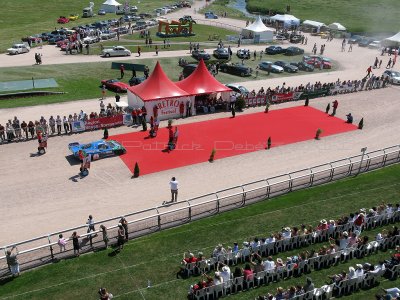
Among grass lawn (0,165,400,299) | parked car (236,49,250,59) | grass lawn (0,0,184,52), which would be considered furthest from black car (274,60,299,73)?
grass lawn (0,0,184,52)

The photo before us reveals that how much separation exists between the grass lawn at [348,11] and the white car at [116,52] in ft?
167

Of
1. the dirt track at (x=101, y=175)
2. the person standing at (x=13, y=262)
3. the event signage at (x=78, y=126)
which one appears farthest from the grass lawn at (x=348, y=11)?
the person standing at (x=13, y=262)

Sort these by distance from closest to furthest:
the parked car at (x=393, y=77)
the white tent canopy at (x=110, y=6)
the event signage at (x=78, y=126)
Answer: the event signage at (x=78, y=126) < the parked car at (x=393, y=77) < the white tent canopy at (x=110, y=6)

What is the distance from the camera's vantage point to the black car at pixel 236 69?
5041 centimetres

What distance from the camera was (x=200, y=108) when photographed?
38.6 m


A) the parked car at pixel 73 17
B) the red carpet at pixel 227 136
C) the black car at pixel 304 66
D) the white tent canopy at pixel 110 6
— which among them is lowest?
the red carpet at pixel 227 136

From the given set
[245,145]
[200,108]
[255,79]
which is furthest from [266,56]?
[245,145]

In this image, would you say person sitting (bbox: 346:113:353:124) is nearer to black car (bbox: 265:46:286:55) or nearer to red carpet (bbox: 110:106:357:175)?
red carpet (bbox: 110:106:357:175)

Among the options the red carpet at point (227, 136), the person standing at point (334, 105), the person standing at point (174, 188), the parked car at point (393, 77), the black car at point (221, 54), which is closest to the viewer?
the person standing at point (174, 188)

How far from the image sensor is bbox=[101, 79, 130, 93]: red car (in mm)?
42553

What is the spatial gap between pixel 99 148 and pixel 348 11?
304 ft

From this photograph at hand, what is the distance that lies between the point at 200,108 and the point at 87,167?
46.8 feet

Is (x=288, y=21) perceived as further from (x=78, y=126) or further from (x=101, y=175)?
(x=101, y=175)

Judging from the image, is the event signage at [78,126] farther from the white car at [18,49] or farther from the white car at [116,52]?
the white car at [18,49]
